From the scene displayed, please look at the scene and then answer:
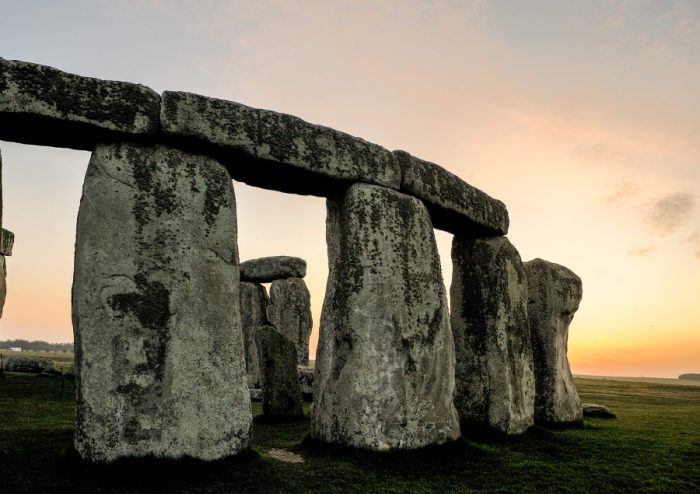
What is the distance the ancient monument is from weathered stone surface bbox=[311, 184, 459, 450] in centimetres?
2

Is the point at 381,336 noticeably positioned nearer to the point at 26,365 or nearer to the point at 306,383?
the point at 306,383

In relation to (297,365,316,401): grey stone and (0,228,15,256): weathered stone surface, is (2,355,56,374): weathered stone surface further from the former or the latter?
(297,365,316,401): grey stone

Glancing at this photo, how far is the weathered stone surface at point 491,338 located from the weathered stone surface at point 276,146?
2.38 meters

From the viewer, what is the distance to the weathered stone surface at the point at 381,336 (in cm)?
617

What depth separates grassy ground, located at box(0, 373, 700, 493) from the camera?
15.6 feet

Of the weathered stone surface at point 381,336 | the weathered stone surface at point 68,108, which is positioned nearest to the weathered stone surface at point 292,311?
the weathered stone surface at point 381,336

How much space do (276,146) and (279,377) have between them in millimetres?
4625

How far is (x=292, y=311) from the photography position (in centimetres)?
1689

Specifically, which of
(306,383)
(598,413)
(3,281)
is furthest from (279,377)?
(3,281)

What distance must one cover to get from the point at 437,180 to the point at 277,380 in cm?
428

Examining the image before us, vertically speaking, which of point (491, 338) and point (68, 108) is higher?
point (68, 108)

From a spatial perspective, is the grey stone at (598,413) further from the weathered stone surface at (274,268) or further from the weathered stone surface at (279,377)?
the weathered stone surface at (274,268)

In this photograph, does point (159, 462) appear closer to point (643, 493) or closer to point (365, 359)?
point (365, 359)

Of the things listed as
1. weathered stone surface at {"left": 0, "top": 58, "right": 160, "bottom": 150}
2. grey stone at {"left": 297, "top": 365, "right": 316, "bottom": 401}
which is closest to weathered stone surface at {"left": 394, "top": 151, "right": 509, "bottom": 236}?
weathered stone surface at {"left": 0, "top": 58, "right": 160, "bottom": 150}
